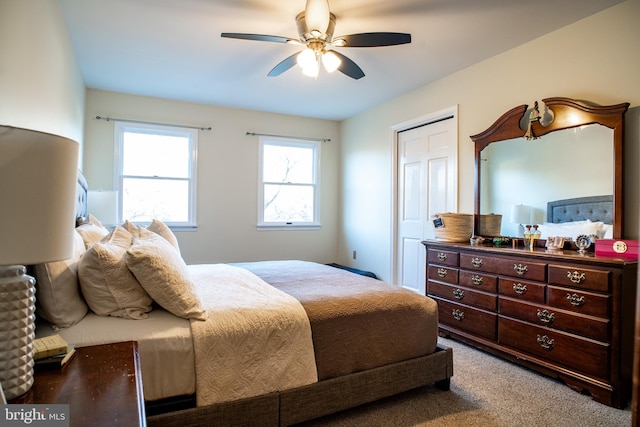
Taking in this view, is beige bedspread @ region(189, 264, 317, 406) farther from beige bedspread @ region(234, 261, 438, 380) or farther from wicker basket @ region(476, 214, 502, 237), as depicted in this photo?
wicker basket @ region(476, 214, 502, 237)

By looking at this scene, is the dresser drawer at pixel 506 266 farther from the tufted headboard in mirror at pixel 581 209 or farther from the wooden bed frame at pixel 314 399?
the wooden bed frame at pixel 314 399

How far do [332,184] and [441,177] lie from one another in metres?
2.11

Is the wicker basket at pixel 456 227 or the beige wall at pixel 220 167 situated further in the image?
the beige wall at pixel 220 167

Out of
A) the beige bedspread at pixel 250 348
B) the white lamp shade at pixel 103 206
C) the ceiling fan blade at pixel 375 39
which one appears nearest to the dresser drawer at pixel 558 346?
the beige bedspread at pixel 250 348

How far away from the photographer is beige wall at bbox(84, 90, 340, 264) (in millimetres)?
4227

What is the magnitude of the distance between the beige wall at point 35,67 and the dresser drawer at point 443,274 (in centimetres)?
304

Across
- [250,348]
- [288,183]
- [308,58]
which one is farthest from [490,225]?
[288,183]

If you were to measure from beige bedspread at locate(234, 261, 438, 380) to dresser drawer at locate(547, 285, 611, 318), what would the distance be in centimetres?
83

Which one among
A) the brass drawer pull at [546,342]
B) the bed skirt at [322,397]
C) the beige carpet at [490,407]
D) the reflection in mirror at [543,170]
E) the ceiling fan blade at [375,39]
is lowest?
the beige carpet at [490,407]

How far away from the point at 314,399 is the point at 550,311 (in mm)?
1645

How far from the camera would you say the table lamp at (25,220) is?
76cm

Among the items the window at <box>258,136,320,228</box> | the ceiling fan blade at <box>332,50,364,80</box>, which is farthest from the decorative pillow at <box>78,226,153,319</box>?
the window at <box>258,136,320,228</box>

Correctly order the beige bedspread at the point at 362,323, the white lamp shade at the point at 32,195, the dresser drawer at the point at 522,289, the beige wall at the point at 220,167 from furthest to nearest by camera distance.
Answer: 1. the beige wall at the point at 220,167
2. the dresser drawer at the point at 522,289
3. the beige bedspread at the point at 362,323
4. the white lamp shade at the point at 32,195

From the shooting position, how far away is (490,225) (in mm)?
3184
